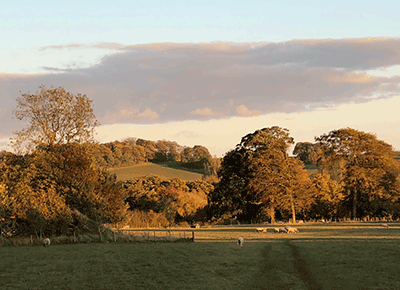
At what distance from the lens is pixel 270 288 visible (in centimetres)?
1883

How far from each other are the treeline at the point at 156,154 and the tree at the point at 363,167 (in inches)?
2810

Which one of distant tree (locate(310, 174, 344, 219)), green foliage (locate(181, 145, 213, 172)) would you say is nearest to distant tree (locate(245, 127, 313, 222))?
distant tree (locate(310, 174, 344, 219))

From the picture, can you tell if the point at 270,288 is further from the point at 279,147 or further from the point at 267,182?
the point at 279,147

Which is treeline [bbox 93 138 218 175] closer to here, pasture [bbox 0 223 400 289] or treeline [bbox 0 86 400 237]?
treeline [bbox 0 86 400 237]

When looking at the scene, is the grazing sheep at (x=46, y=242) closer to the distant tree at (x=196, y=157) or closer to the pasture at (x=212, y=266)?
the pasture at (x=212, y=266)

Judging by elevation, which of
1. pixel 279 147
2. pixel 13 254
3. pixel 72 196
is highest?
pixel 279 147

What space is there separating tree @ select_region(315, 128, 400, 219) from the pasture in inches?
1355

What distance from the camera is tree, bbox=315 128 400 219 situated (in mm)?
65812

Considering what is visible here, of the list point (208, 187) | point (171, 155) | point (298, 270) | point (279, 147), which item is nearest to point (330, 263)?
point (298, 270)

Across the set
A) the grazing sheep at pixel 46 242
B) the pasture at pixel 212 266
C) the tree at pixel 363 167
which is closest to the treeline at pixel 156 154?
the tree at pixel 363 167

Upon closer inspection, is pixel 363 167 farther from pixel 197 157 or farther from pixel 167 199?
pixel 197 157

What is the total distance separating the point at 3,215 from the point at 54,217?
4175 mm

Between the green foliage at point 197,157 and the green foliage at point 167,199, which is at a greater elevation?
the green foliage at point 197,157

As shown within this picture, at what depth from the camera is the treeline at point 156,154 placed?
469 feet
